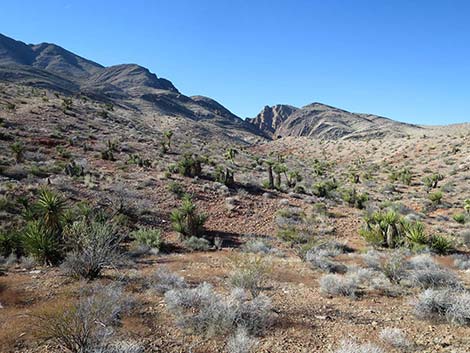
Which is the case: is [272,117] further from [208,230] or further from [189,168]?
[208,230]

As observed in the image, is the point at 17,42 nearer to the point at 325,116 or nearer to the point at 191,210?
the point at 325,116

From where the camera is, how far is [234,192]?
24.2 meters

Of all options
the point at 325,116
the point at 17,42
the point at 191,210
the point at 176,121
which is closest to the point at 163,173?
the point at 191,210

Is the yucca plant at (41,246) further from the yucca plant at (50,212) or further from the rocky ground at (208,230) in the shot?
the yucca plant at (50,212)

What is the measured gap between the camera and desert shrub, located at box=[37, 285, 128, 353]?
5.61m

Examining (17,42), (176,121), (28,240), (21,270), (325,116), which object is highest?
(17,42)

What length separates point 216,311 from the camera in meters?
6.95

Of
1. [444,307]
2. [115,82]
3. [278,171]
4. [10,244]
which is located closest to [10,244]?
[10,244]

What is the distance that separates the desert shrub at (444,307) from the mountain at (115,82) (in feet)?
230

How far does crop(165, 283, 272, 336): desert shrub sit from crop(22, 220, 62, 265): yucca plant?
17.7 feet

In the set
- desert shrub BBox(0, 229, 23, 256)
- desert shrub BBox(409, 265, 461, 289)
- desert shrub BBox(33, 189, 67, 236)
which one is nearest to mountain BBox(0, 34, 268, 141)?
desert shrub BBox(33, 189, 67, 236)

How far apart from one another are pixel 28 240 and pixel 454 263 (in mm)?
15392

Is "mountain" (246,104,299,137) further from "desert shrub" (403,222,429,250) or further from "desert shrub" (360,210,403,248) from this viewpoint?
"desert shrub" (403,222,429,250)

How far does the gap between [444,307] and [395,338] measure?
7.10 feet
